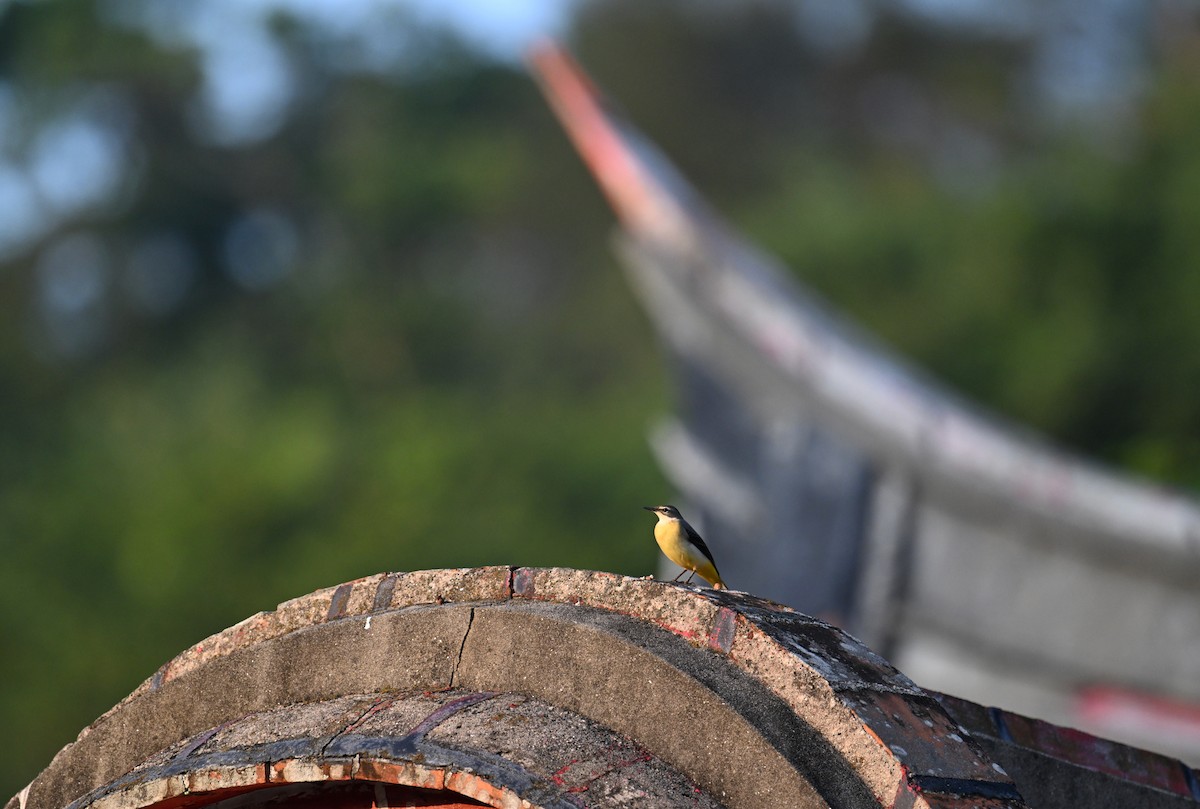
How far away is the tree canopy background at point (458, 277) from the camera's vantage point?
68.3ft

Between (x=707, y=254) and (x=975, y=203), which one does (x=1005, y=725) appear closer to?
(x=707, y=254)

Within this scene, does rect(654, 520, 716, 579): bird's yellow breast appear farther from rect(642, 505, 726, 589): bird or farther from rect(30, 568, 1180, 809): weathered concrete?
rect(30, 568, 1180, 809): weathered concrete

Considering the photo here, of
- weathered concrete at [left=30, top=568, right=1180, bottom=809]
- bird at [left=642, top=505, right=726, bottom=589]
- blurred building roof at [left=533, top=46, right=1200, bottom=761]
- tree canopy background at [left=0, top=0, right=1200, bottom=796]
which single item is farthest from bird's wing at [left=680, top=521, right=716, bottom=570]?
tree canopy background at [left=0, top=0, right=1200, bottom=796]

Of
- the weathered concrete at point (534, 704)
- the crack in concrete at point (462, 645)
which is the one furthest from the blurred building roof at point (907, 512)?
the crack in concrete at point (462, 645)

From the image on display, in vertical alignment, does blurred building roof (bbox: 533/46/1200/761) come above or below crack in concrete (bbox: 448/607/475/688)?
above

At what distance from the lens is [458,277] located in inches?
1194

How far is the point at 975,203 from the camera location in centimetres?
2606

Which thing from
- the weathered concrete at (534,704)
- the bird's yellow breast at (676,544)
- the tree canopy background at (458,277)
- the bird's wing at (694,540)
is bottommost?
the weathered concrete at (534,704)

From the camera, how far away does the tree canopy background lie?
819 inches

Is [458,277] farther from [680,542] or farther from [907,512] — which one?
[680,542]

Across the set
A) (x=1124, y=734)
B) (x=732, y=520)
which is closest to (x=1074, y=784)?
(x=1124, y=734)

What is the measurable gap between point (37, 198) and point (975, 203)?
14.4 metres

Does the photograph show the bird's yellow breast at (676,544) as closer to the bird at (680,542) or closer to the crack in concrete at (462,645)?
the bird at (680,542)

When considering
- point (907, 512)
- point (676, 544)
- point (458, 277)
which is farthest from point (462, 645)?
point (458, 277)
